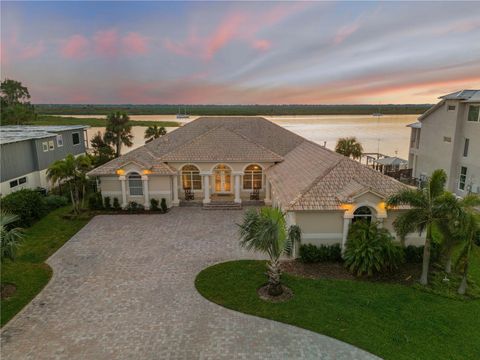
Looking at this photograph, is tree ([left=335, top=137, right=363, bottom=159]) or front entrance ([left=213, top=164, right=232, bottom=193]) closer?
front entrance ([left=213, top=164, right=232, bottom=193])

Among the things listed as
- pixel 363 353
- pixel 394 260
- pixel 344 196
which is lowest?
pixel 363 353

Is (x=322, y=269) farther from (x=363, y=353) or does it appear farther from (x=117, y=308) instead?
(x=117, y=308)

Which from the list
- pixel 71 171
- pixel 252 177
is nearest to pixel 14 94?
pixel 71 171

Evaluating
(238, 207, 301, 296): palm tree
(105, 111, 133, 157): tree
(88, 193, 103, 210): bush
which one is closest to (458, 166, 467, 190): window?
(238, 207, 301, 296): palm tree

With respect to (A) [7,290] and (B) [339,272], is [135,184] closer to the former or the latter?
(A) [7,290]

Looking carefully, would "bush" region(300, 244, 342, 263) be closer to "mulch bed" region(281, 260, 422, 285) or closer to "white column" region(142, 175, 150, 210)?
"mulch bed" region(281, 260, 422, 285)

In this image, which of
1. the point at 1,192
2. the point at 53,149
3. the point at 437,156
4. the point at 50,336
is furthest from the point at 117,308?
the point at 437,156
